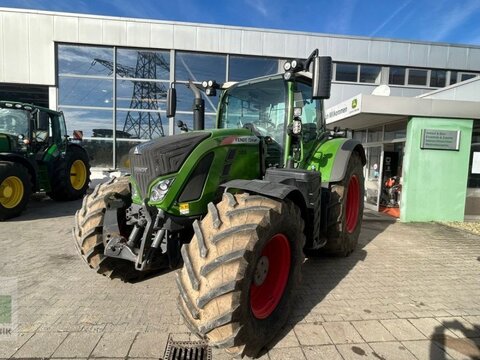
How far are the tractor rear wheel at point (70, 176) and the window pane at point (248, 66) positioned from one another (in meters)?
6.27

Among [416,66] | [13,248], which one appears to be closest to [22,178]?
[13,248]

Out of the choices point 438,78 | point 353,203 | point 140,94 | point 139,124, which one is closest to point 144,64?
point 140,94

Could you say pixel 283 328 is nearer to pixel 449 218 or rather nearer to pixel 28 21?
pixel 449 218

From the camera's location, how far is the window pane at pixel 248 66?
39.7ft

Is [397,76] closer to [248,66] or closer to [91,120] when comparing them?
[248,66]

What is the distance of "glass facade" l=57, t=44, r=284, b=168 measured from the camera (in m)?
11.7

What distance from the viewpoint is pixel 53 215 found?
→ 7164 mm

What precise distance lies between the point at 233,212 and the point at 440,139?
668 cm

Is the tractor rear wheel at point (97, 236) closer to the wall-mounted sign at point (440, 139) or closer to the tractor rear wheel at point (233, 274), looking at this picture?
the tractor rear wheel at point (233, 274)

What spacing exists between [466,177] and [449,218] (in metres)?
1.03

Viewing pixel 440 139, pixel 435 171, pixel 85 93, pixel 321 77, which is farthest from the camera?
pixel 85 93

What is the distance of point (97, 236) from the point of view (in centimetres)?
304

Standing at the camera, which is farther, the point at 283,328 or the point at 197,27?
the point at 197,27

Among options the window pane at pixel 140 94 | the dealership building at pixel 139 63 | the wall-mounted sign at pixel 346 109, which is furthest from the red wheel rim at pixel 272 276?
the window pane at pixel 140 94
